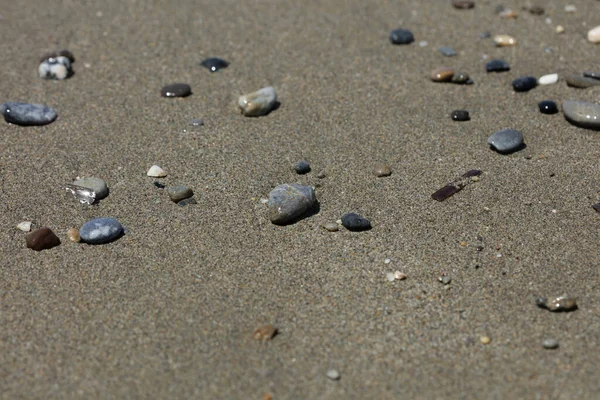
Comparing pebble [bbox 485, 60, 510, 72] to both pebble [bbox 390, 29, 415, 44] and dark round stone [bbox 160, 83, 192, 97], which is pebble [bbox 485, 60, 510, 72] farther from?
dark round stone [bbox 160, 83, 192, 97]

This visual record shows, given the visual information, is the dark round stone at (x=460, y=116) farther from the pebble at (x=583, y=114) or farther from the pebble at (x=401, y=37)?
the pebble at (x=401, y=37)

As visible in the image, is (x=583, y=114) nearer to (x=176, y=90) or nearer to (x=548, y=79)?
(x=548, y=79)

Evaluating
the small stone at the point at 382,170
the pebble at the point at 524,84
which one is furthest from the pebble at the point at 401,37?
the small stone at the point at 382,170

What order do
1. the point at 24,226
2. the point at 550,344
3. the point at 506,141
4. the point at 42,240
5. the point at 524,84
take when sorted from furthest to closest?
the point at 524,84
the point at 506,141
the point at 24,226
the point at 42,240
the point at 550,344

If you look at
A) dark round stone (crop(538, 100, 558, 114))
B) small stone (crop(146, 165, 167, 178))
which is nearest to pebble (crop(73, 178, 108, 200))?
small stone (crop(146, 165, 167, 178))

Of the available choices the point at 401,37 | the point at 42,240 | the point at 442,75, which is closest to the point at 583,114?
the point at 442,75
